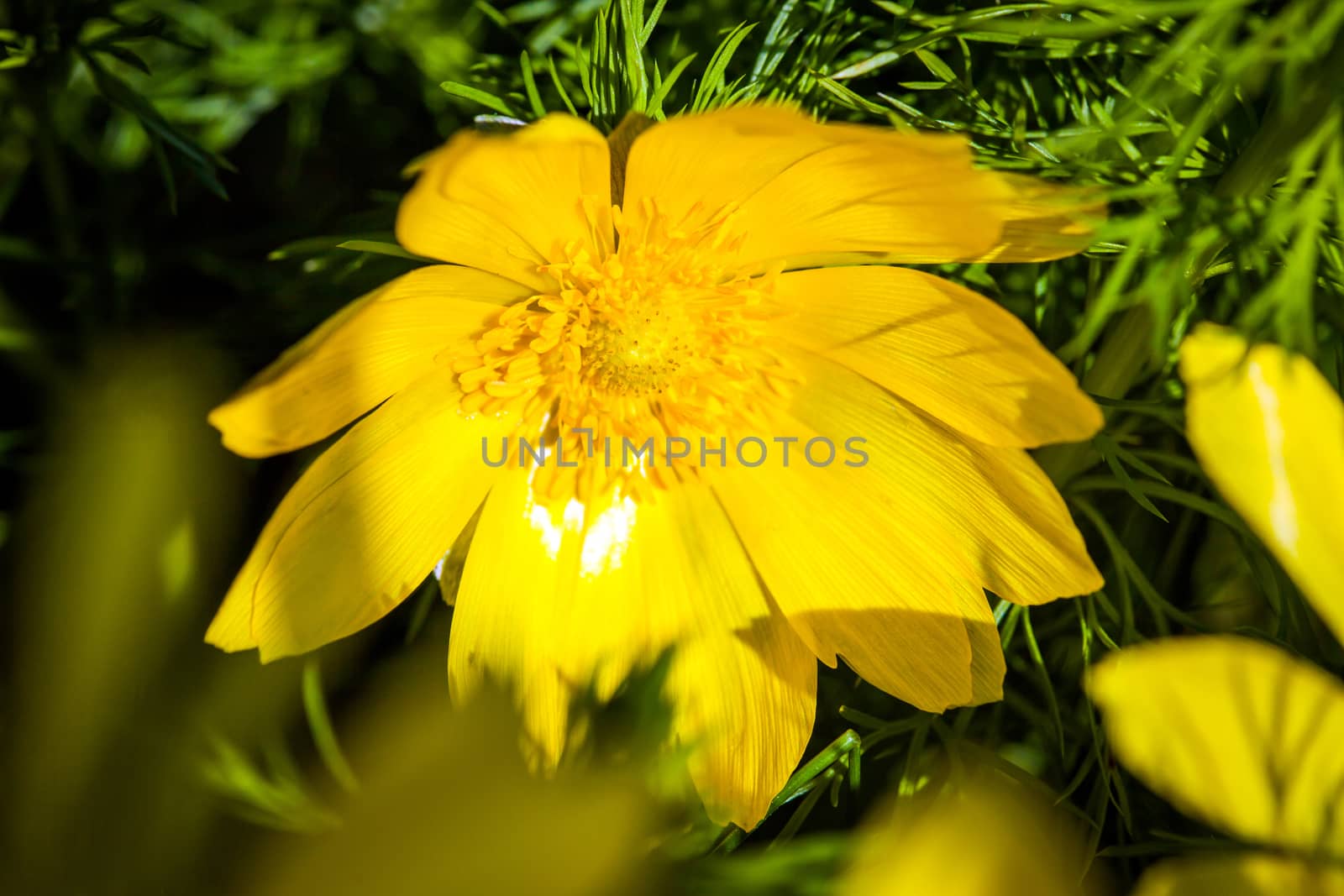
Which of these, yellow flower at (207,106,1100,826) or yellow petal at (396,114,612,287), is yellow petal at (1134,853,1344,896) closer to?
yellow flower at (207,106,1100,826)

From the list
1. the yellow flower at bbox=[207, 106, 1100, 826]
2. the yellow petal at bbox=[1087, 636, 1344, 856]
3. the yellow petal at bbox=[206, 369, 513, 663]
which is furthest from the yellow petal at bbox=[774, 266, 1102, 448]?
the yellow petal at bbox=[206, 369, 513, 663]

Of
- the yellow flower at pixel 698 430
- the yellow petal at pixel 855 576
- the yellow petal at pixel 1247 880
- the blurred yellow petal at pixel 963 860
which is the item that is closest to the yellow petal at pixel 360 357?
the yellow flower at pixel 698 430

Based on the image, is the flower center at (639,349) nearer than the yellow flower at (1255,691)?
No

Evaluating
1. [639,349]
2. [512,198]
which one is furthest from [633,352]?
[512,198]

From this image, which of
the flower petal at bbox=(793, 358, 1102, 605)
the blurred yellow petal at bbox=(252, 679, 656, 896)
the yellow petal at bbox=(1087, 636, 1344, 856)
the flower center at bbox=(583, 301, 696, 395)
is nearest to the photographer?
the blurred yellow petal at bbox=(252, 679, 656, 896)

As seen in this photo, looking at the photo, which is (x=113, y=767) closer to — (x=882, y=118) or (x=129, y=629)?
(x=129, y=629)

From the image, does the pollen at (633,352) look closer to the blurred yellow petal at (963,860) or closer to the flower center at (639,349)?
the flower center at (639,349)

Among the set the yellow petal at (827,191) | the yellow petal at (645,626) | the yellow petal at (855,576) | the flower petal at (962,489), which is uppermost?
the yellow petal at (827,191)
